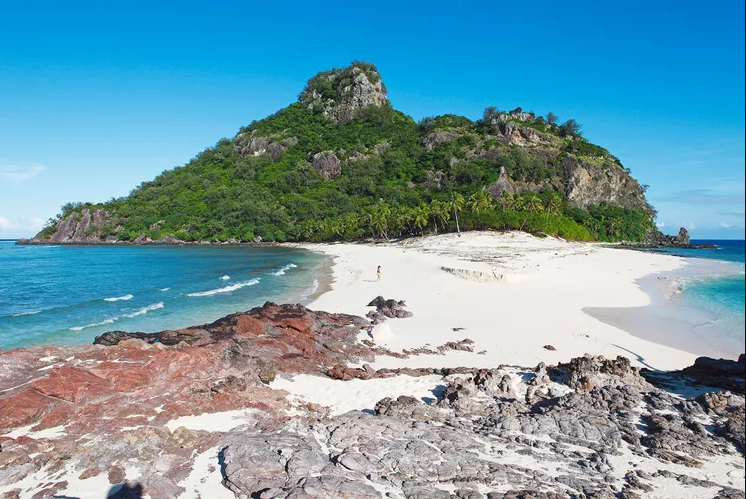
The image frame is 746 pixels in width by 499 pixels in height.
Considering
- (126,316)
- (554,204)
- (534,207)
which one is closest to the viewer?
(126,316)

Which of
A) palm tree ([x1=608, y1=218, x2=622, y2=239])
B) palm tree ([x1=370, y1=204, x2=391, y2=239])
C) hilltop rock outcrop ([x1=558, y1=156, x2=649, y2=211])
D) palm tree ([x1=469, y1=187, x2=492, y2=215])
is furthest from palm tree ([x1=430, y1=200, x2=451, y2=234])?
palm tree ([x1=608, y1=218, x2=622, y2=239])

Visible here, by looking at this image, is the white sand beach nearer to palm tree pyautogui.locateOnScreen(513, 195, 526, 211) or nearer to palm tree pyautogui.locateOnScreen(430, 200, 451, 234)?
palm tree pyautogui.locateOnScreen(430, 200, 451, 234)

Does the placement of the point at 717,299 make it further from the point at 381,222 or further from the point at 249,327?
the point at 381,222

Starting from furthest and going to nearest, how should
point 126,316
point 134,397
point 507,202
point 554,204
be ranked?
1. point 554,204
2. point 507,202
3. point 126,316
4. point 134,397

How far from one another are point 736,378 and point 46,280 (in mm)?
47053

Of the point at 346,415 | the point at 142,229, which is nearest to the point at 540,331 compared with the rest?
the point at 346,415

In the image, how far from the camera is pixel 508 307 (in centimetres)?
2120

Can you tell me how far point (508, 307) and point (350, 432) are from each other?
15.4 metres

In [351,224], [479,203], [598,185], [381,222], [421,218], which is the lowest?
[351,224]

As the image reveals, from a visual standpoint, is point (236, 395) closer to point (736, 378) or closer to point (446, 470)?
point (446, 470)

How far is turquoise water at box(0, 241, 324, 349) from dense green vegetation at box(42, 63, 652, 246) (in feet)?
153

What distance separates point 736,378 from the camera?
10.4m

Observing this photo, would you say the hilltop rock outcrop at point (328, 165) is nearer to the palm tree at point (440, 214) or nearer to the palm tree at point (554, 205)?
the palm tree at point (440, 214)

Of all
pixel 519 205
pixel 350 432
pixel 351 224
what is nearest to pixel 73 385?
pixel 350 432
